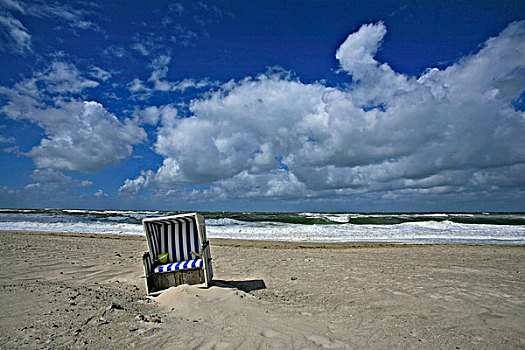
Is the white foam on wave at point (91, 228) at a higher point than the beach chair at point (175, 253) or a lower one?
lower

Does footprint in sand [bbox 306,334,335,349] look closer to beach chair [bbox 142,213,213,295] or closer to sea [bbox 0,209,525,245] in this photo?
beach chair [bbox 142,213,213,295]

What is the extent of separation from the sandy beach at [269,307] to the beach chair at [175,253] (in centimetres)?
41

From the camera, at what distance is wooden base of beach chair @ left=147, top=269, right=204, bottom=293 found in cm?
651

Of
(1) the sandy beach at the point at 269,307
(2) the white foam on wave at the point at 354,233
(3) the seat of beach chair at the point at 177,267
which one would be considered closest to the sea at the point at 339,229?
(2) the white foam on wave at the point at 354,233

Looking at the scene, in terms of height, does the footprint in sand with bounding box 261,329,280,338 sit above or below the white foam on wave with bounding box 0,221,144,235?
below

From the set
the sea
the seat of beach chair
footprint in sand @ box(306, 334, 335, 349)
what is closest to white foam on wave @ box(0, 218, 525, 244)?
the sea

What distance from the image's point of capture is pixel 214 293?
6.15m

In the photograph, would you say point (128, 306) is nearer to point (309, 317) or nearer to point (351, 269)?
point (309, 317)

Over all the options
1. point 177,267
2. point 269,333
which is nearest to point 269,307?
point 269,333

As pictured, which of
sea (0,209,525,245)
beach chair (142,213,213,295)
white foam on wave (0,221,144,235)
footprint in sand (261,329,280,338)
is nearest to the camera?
footprint in sand (261,329,280,338)

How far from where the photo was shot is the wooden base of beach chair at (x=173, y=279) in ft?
21.4

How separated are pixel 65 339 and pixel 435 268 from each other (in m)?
10.1

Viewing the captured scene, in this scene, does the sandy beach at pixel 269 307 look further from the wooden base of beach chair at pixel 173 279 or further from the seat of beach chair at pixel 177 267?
the seat of beach chair at pixel 177 267

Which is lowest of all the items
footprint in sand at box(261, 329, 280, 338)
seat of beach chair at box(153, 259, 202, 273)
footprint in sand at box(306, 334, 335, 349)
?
footprint in sand at box(306, 334, 335, 349)
